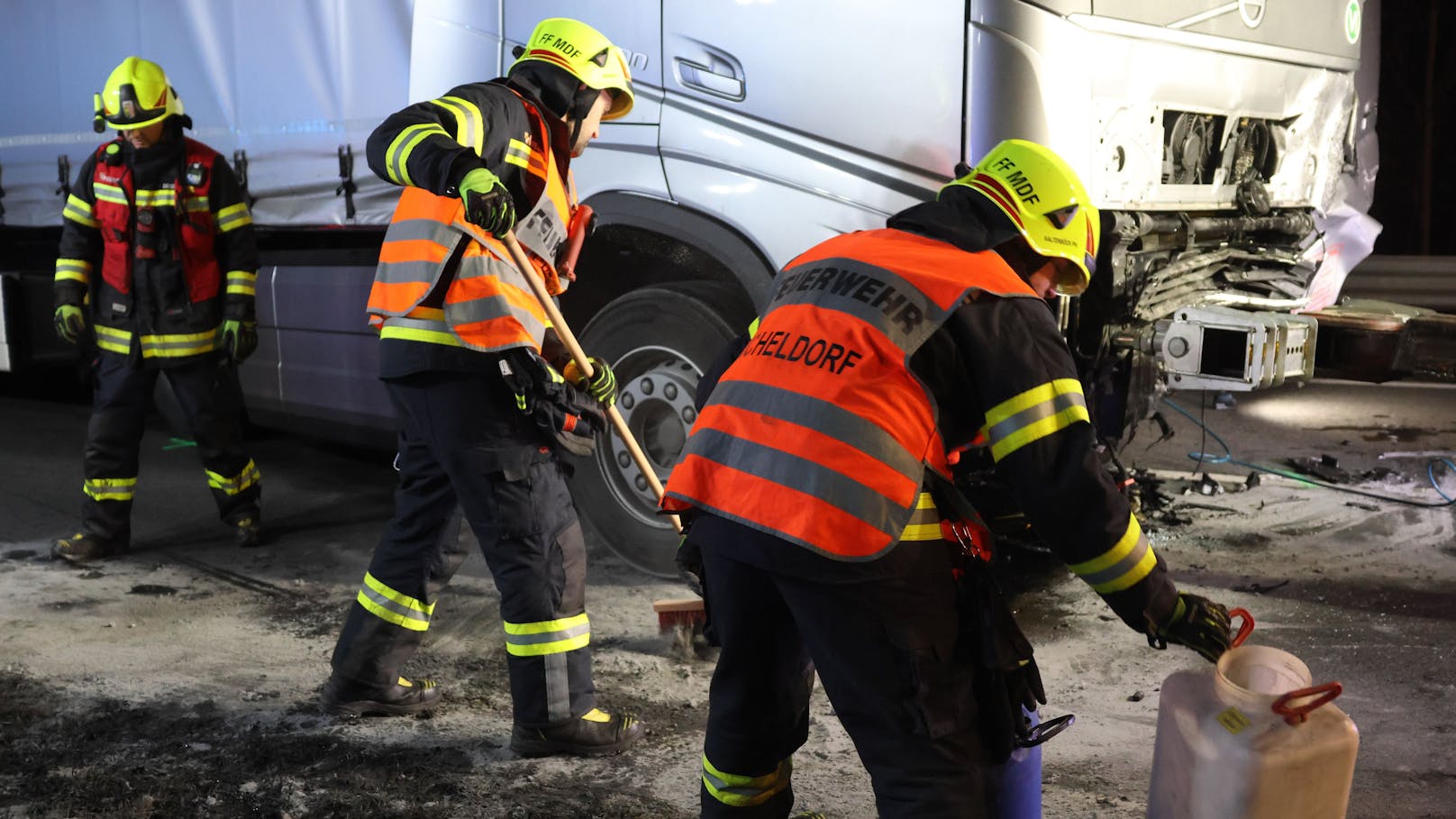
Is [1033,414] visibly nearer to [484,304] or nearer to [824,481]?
[824,481]

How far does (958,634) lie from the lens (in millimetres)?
2307

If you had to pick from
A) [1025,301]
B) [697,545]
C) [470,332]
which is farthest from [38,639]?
[1025,301]

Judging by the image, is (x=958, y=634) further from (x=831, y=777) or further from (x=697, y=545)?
(x=831, y=777)

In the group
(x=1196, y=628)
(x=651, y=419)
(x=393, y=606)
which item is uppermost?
(x=1196, y=628)

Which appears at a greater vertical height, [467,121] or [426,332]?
[467,121]

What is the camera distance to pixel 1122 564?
2.27m

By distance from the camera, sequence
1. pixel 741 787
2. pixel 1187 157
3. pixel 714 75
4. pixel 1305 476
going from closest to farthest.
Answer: pixel 741 787
pixel 714 75
pixel 1187 157
pixel 1305 476

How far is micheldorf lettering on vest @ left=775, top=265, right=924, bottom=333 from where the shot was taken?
7.32 feet

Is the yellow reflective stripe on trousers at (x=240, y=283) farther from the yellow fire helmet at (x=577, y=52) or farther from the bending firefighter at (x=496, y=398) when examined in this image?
the yellow fire helmet at (x=577, y=52)

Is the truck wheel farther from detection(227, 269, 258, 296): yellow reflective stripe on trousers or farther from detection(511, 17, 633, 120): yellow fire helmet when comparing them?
detection(227, 269, 258, 296): yellow reflective stripe on trousers

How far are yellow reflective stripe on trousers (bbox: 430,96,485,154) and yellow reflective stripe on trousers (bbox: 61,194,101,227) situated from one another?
274 cm

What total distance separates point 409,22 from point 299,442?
3197 mm

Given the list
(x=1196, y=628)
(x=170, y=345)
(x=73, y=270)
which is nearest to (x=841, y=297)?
(x=1196, y=628)

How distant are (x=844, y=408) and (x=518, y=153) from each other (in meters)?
1.55
